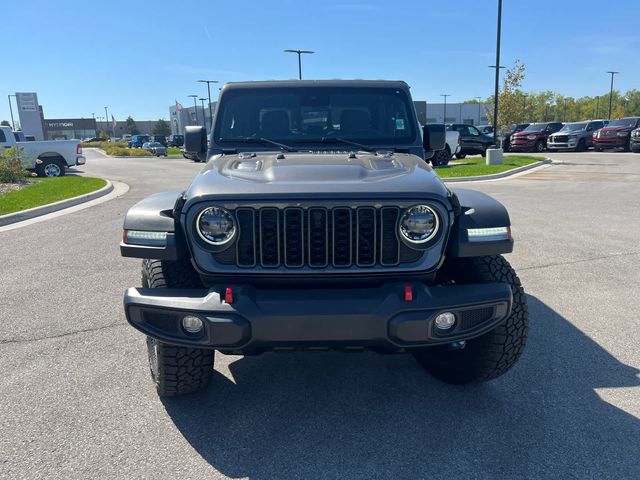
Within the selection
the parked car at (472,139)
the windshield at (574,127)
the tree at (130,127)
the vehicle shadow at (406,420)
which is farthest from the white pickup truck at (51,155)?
the tree at (130,127)

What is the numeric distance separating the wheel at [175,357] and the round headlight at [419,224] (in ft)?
3.81

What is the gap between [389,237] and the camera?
2609mm

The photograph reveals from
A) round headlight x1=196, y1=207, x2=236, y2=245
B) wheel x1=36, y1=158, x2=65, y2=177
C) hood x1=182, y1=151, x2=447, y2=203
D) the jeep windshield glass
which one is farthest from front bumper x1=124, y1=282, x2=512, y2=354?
wheel x1=36, y1=158, x2=65, y2=177

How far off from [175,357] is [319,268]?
3.25ft

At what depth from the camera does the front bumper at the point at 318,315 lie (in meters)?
2.39

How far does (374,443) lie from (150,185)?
1511 centimetres

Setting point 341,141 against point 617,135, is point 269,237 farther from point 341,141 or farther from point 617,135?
point 617,135

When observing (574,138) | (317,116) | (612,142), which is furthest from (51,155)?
(612,142)

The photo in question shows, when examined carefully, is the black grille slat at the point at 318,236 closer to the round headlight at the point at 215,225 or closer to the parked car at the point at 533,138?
the round headlight at the point at 215,225

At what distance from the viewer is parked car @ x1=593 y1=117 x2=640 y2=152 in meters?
25.8

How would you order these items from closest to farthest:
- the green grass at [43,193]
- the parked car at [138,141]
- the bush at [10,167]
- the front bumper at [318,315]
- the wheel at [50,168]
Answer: the front bumper at [318,315]
the green grass at [43,193]
the bush at [10,167]
the wheel at [50,168]
the parked car at [138,141]

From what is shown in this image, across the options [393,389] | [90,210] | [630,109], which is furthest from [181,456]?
[630,109]

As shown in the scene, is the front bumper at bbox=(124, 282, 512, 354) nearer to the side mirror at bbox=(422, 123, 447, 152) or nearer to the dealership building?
the side mirror at bbox=(422, 123, 447, 152)

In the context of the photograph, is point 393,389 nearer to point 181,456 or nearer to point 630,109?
point 181,456
